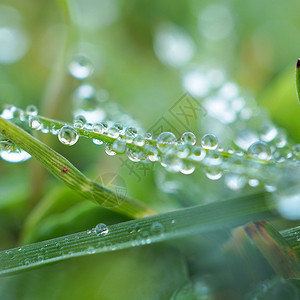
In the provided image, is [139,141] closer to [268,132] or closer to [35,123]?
[35,123]

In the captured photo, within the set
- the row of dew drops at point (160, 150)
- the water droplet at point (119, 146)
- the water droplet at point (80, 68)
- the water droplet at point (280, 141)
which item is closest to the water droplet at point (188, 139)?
the row of dew drops at point (160, 150)

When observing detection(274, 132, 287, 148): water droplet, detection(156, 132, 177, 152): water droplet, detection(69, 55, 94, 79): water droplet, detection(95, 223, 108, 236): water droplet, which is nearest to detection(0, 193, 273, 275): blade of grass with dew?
detection(95, 223, 108, 236): water droplet

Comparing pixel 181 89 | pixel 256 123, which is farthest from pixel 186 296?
pixel 181 89

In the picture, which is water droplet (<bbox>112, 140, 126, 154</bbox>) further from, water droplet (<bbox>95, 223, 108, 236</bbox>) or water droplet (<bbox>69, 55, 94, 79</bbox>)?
water droplet (<bbox>69, 55, 94, 79</bbox>)

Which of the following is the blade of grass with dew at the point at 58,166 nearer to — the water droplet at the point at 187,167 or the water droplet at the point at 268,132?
the water droplet at the point at 187,167

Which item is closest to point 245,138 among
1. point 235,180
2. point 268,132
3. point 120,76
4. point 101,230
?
point 268,132

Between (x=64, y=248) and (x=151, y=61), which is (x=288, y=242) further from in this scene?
(x=151, y=61)
